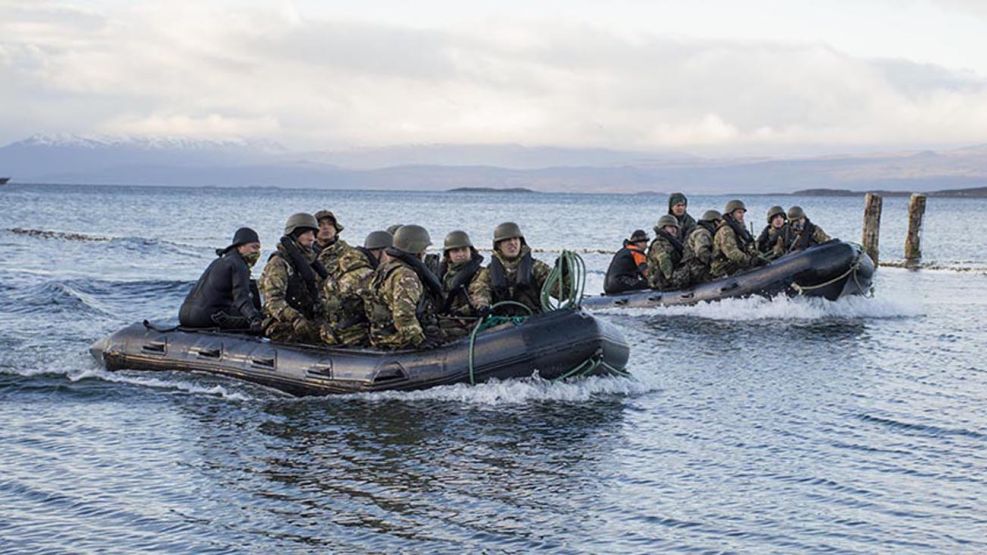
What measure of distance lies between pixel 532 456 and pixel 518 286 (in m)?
3.67

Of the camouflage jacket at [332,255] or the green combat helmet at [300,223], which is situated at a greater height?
the green combat helmet at [300,223]

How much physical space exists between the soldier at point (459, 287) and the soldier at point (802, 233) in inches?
423

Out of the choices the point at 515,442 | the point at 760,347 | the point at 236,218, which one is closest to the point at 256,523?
the point at 515,442

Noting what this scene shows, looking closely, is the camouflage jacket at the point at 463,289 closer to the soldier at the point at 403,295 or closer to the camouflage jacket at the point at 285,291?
the soldier at the point at 403,295

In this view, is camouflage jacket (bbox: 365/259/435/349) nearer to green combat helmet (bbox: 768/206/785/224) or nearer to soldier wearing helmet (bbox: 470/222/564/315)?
soldier wearing helmet (bbox: 470/222/564/315)

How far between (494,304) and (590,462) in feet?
11.6

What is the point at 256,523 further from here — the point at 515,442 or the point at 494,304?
the point at 494,304

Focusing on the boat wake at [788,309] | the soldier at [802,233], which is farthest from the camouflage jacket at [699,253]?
the soldier at [802,233]

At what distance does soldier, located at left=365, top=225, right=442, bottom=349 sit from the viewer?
45.0ft

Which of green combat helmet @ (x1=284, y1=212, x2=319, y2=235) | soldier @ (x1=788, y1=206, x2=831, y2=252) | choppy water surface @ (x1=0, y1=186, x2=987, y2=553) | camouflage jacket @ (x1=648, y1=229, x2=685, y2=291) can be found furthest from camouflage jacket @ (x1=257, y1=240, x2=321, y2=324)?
soldier @ (x1=788, y1=206, x2=831, y2=252)

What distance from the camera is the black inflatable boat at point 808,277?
74.8 ft

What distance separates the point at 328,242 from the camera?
16234 mm

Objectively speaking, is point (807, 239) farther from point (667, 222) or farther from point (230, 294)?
point (230, 294)

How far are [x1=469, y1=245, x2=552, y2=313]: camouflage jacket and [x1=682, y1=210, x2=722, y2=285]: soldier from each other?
30.4 ft
